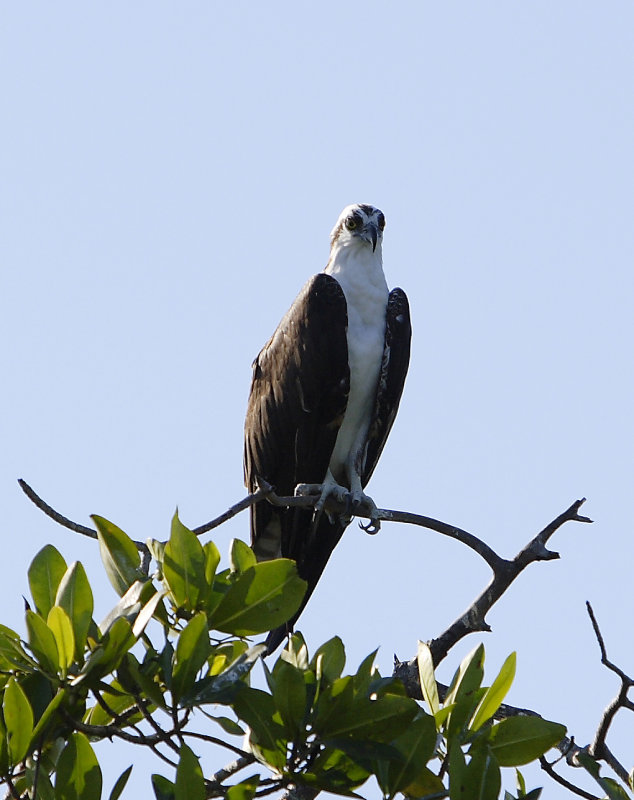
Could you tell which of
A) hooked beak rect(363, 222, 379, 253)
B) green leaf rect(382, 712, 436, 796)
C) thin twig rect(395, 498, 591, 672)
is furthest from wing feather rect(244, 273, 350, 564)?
green leaf rect(382, 712, 436, 796)

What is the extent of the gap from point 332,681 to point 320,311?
3.32 m

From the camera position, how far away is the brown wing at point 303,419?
6.30 metres

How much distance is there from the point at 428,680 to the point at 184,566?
2.99 ft

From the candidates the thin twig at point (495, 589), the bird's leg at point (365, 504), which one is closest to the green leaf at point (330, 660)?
the thin twig at point (495, 589)

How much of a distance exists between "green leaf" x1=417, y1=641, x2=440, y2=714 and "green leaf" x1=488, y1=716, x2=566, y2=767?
0.21 meters

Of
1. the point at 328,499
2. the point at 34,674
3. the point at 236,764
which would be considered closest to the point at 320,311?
the point at 328,499

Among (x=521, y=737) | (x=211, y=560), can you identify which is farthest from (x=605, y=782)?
(x=211, y=560)

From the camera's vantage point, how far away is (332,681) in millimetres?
3299

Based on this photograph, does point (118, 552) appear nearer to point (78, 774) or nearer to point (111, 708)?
point (111, 708)

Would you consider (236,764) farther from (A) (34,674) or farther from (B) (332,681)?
(A) (34,674)

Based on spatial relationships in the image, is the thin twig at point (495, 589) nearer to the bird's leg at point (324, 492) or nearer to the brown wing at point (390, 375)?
the bird's leg at point (324, 492)

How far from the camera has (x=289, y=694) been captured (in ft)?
10.4

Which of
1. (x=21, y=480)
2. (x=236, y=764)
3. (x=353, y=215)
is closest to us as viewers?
(x=236, y=764)

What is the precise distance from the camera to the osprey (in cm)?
630
